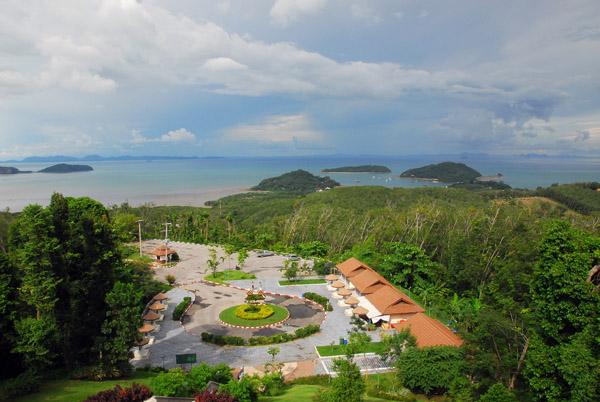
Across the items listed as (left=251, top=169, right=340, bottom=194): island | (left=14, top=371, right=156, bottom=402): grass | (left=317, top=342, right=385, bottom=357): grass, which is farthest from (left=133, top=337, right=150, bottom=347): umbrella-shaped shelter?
(left=251, top=169, right=340, bottom=194): island

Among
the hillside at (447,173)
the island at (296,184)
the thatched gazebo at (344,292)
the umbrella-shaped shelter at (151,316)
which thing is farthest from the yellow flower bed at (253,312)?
the hillside at (447,173)

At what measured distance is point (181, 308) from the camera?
2512 centimetres

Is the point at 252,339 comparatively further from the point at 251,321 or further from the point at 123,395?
the point at 123,395

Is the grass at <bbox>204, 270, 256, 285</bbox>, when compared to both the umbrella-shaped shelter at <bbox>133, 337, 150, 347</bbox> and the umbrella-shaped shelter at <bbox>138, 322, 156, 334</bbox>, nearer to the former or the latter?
the umbrella-shaped shelter at <bbox>138, 322, 156, 334</bbox>

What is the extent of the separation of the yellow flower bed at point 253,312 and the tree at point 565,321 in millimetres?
16768

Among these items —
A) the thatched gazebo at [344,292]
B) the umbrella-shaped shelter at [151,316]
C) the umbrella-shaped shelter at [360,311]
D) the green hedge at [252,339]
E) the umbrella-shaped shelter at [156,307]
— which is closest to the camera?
the green hedge at [252,339]

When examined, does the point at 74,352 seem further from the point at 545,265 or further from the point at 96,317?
the point at 545,265

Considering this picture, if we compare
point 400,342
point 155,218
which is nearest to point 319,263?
point 400,342

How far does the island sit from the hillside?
171 feet

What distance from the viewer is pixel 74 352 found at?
51.9 ft

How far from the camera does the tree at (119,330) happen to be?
15258 mm

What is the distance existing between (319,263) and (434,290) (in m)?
11.7

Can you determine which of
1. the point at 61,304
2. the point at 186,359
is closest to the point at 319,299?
the point at 186,359

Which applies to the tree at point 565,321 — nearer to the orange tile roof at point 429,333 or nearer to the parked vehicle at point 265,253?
the orange tile roof at point 429,333
